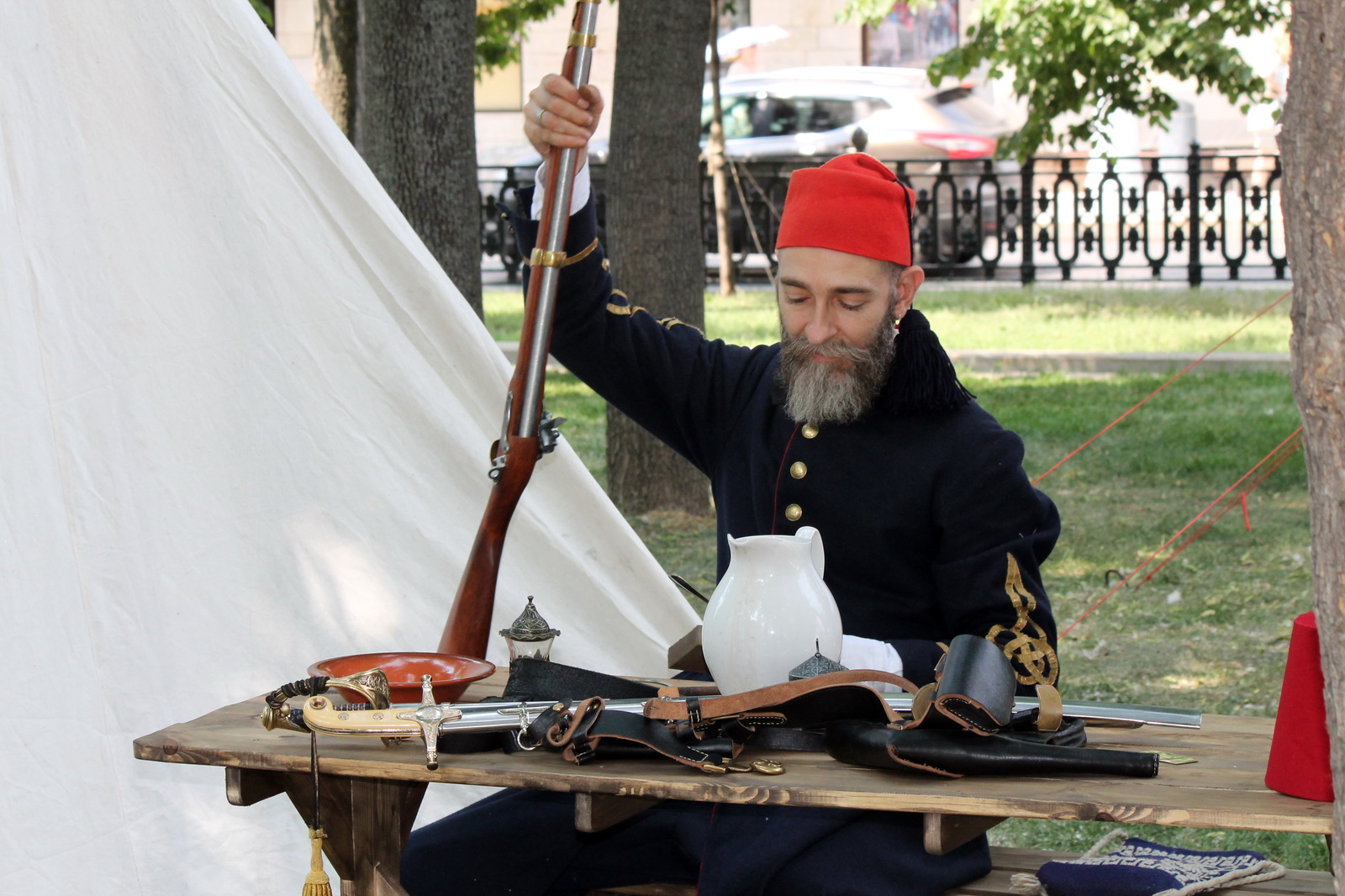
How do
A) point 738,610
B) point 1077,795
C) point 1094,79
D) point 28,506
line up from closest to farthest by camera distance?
point 1077,795 < point 738,610 < point 28,506 < point 1094,79

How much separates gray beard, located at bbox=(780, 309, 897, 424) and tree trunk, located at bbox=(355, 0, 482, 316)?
2.61 metres

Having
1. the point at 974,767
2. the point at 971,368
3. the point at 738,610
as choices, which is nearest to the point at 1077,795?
the point at 974,767

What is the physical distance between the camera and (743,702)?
1.95 meters

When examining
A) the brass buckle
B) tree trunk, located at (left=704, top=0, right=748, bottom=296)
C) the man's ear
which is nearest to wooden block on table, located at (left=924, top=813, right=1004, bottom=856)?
the man's ear

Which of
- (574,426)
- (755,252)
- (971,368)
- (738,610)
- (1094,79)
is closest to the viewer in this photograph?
(738,610)

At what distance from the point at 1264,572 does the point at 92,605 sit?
4468mm

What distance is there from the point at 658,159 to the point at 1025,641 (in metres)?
3.97

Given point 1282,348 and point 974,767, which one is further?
point 1282,348

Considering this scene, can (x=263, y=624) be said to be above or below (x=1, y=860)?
above

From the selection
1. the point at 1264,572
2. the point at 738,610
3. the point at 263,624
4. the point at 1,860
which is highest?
the point at 738,610

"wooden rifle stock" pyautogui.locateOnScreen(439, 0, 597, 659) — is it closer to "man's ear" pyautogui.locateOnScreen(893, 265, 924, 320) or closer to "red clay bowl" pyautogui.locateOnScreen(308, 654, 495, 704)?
"red clay bowl" pyautogui.locateOnScreen(308, 654, 495, 704)

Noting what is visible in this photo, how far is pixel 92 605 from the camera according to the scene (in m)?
2.85

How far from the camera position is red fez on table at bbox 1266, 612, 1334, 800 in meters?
1.75

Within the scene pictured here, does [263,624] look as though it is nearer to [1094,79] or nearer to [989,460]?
[989,460]
